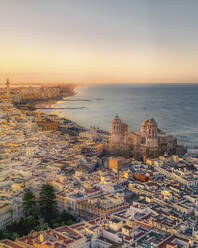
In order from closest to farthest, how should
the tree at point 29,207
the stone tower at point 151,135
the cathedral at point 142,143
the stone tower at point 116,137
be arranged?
the tree at point 29,207 < the stone tower at point 151,135 < the cathedral at point 142,143 < the stone tower at point 116,137

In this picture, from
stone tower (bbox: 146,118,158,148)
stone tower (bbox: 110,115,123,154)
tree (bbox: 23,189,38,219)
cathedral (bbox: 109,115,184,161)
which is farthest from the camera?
stone tower (bbox: 110,115,123,154)

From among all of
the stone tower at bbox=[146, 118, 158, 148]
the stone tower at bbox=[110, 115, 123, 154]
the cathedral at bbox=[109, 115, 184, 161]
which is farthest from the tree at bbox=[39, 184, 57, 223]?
the stone tower at bbox=[110, 115, 123, 154]

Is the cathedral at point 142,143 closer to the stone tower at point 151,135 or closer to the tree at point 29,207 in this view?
the stone tower at point 151,135

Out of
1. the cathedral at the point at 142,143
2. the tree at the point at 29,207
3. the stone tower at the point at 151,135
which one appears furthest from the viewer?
the cathedral at the point at 142,143

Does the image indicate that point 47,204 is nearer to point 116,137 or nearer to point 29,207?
point 29,207

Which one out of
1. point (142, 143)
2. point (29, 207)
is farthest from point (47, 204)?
point (142, 143)

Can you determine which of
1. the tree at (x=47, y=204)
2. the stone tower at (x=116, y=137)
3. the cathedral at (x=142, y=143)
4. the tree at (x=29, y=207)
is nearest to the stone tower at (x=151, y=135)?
the cathedral at (x=142, y=143)

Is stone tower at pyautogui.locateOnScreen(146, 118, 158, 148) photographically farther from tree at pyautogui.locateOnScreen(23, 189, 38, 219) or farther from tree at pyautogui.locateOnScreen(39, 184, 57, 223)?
tree at pyautogui.locateOnScreen(23, 189, 38, 219)

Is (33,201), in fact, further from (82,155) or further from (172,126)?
(172,126)
